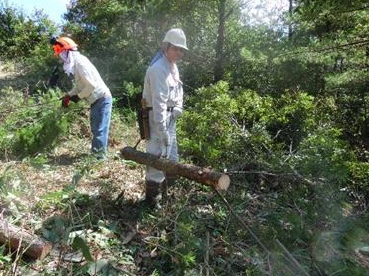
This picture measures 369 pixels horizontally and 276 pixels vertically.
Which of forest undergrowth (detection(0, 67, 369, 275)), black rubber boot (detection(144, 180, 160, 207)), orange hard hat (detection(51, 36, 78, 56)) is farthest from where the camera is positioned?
orange hard hat (detection(51, 36, 78, 56))

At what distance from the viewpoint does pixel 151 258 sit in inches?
169

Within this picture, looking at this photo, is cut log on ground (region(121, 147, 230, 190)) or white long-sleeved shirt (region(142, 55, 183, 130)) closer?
cut log on ground (region(121, 147, 230, 190))

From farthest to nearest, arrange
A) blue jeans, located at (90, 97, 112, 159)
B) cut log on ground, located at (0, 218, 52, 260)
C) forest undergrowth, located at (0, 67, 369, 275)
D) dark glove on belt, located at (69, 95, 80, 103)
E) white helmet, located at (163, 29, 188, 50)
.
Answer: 1. dark glove on belt, located at (69, 95, 80, 103)
2. blue jeans, located at (90, 97, 112, 159)
3. white helmet, located at (163, 29, 188, 50)
4. forest undergrowth, located at (0, 67, 369, 275)
5. cut log on ground, located at (0, 218, 52, 260)

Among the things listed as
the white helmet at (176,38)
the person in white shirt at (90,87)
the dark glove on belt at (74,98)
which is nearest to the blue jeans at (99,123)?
the person in white shirt at (90,87)

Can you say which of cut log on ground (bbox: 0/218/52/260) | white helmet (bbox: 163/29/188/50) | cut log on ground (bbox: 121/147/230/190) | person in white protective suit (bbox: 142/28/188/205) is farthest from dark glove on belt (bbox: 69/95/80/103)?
cut log on ground (bbox: 0/218/52/260)

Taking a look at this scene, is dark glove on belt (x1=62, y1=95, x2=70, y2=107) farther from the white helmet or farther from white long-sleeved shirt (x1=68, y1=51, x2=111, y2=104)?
the white helmet

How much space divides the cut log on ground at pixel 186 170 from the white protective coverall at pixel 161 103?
0.54 ft

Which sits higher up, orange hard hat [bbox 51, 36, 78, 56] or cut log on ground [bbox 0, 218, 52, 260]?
orange hard hat [bbox 51, 36, 78, 56]

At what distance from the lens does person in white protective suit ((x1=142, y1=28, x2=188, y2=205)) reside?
4.67m

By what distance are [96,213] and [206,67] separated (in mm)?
6977

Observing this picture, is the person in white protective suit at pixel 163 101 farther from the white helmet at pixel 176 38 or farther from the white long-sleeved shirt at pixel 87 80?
the white long-sleeved shirt at pixel 87 80

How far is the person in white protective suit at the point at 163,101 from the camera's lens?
4668mm

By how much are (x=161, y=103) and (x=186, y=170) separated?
2.46 ft

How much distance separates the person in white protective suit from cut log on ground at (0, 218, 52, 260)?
4.78ft
